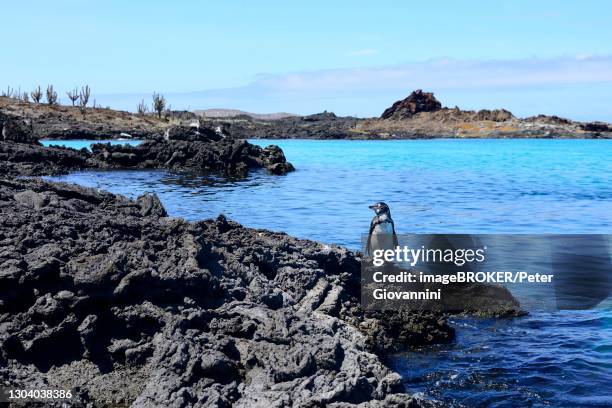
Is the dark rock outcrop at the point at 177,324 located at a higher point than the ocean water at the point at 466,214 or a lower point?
higher

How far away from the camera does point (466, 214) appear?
23.2 m

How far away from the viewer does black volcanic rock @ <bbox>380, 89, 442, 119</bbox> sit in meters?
119

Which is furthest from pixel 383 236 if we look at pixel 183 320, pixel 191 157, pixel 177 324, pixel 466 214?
pixel 191 157

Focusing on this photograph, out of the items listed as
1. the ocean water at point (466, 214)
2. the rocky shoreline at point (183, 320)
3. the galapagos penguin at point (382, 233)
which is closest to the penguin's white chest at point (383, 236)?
the galapagos penguin at point (382, 233)

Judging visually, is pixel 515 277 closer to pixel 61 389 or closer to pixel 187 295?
pixel 187 295

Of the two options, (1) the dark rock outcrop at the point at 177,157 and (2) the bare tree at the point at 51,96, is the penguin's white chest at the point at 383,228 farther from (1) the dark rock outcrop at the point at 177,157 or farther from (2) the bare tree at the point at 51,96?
(2) the bare tree at the point at 51,96

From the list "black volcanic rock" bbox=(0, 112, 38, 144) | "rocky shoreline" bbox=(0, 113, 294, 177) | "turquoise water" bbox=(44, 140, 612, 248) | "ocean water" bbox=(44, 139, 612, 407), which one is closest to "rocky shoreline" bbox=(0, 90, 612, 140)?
"rocky shoreline" bbox=(0, 113, 294, 177)

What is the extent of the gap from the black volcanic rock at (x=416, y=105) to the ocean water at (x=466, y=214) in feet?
218

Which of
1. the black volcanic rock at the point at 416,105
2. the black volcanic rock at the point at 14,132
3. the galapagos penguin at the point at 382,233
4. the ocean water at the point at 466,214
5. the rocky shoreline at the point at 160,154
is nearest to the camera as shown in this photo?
the ocean water at the point at 466,214

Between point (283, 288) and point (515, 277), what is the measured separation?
193 inches

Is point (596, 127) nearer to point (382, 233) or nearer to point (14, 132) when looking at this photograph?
point (14, 132)

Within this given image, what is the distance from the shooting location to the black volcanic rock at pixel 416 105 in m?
119

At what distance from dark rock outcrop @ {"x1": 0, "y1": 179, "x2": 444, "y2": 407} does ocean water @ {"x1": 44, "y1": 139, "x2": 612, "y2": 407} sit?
92 cm

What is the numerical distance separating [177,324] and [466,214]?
58.0ft
